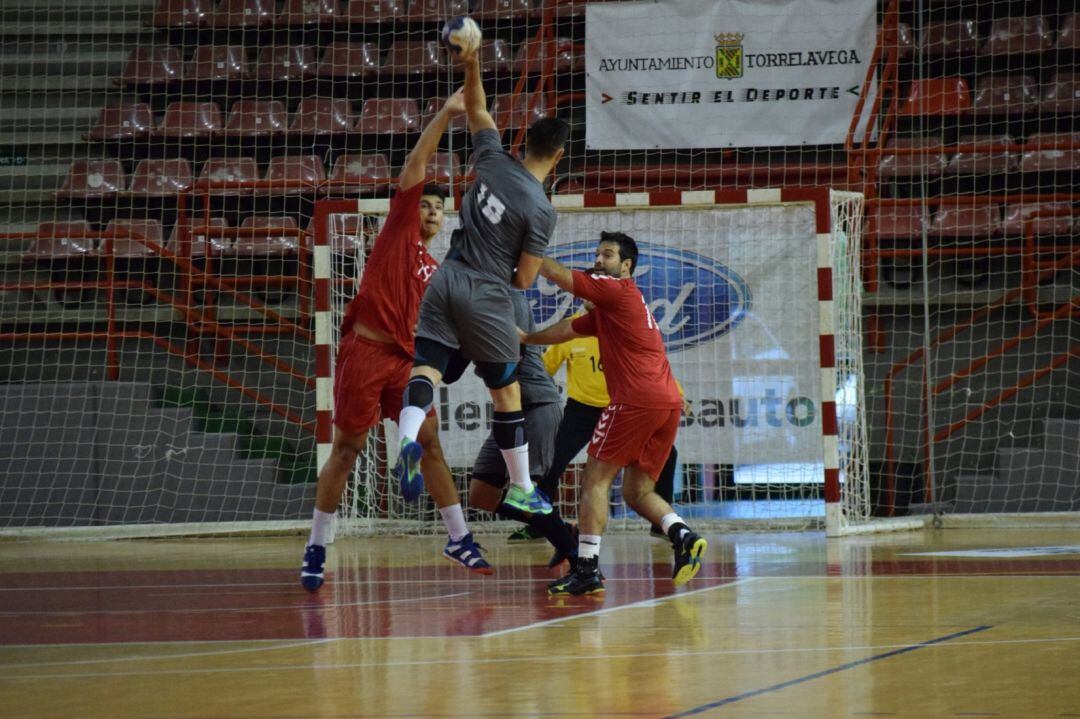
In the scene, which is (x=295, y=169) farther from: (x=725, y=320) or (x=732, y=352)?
(x=732, y=352)

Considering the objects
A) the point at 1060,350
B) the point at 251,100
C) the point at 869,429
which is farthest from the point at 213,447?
the point at 1060,350

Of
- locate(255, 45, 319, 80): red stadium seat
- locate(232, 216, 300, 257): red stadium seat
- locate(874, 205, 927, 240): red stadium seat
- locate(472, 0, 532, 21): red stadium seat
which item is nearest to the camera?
locate(874, 205, 927, 240): red stadium seat

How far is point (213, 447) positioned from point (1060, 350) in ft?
24.8

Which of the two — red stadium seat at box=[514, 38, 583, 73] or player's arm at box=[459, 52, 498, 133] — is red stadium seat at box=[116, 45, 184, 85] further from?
player's arm at box=[459, 52, 498, 133]

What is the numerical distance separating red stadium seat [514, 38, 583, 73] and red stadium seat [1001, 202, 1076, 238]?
176 inches

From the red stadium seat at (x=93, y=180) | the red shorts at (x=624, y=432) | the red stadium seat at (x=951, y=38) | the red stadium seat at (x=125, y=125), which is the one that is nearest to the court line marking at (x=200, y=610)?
the red shorts at (x=624, y=432)

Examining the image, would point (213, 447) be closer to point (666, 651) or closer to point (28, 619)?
point (28, 619)

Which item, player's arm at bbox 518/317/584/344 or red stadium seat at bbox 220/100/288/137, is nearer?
player's arm at bbox 518/317/584/344

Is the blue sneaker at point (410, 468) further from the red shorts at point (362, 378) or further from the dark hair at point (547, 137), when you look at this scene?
the dark hair at point (547, 137)

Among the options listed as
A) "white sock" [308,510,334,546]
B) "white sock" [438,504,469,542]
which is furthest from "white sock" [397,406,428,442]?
"white sock" [438,504,469,542]

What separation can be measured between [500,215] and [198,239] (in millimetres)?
8450

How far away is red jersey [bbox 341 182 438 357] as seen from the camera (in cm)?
674

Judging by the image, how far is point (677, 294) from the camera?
11500 mm

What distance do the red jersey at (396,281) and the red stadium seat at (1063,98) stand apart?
902 cm
